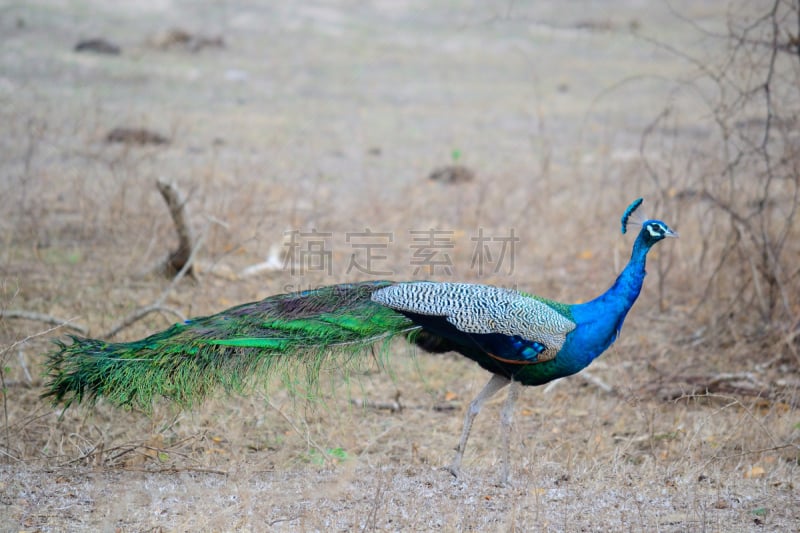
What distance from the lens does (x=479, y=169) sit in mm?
9062

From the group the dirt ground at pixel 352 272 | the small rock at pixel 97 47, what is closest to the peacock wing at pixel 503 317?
the dirt ground at pixel 352 272

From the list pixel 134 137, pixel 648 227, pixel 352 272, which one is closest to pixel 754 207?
pixel 648 227

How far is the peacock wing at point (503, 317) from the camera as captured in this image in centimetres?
346

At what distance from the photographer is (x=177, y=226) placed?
564 cm

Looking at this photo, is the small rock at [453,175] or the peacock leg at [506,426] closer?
the peacock leg at [506,426]

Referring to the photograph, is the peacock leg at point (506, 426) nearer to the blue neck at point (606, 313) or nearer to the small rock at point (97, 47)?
the blue neck at point (606, 313)

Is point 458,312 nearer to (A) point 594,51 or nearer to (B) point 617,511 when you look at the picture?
(B) point 617,511

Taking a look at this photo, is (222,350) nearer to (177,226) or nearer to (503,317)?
(503,317)

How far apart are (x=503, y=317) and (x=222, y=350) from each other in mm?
1177

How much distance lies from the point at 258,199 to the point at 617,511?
15.8ft

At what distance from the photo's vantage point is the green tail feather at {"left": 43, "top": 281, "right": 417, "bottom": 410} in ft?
10.9

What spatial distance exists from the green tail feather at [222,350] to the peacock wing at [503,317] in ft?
0.38

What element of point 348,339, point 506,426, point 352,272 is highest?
point 348,339

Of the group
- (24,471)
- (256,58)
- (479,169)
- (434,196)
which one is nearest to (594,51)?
(256,58)
